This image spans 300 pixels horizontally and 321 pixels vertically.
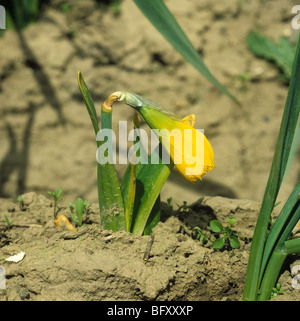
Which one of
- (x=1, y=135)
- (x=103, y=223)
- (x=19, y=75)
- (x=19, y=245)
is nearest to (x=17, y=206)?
(x=19, y=245)

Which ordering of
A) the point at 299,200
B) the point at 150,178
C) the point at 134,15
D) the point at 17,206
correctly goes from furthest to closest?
the point at 134,15 → the point at 17,206 → the point at 150,178 → the point at 299,200

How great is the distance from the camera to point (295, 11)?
3820 mm

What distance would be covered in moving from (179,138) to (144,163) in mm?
214

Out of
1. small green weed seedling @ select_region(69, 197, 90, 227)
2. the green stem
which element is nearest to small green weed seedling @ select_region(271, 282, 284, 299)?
the green stem

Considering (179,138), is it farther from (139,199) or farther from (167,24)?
(167,24)

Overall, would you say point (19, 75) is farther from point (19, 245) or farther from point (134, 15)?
point (19, 245)

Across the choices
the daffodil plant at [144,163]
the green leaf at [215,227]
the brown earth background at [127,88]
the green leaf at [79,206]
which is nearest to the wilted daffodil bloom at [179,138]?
the daffodil plant at [144,163]

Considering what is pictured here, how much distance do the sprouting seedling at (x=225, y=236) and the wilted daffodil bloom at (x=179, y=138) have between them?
0.81 ft

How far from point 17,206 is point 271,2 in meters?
2.99

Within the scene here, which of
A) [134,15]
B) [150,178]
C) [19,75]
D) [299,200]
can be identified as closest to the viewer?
[299,200]

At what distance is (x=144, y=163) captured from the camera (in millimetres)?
1587

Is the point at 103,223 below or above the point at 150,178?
below

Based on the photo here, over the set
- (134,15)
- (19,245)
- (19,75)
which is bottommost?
(19,245)

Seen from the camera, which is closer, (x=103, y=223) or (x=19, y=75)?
(x=103, y=223)
